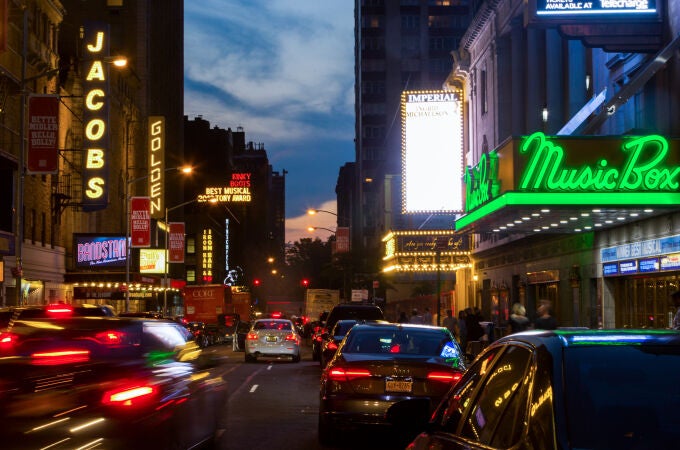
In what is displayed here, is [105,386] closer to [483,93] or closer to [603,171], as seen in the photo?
[603,171]

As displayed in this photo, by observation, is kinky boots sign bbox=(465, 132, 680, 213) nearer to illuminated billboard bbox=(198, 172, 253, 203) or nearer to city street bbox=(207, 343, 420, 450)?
city street bbox=(207, 343, 420, 450)

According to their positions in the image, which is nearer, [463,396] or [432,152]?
[463,396]

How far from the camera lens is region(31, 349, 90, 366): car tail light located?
27.2 feet

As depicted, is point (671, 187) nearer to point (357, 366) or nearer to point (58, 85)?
point (357, 366)

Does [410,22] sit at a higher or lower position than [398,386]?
higher

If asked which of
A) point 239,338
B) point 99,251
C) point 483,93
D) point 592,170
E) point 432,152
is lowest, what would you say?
point 239,338

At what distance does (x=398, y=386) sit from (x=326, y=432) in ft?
3.89

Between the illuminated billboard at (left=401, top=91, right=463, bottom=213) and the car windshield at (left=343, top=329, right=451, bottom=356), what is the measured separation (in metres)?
30.4

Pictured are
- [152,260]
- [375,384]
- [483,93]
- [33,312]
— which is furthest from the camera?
[152,260]

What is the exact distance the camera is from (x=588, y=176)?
2297 cm

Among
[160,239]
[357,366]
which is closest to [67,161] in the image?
[160,239]

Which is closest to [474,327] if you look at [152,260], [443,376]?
[443,376]

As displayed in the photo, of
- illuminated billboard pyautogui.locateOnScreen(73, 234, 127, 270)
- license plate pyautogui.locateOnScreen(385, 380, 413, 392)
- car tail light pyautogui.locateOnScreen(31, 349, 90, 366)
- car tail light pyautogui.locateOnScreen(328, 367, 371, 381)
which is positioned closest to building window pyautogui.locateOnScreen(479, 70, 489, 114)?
illuminated billboard pyautogui.locateOnScreen(73, 234, 127, 270)

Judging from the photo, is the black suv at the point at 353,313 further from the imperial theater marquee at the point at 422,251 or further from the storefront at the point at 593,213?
the imperial theater marquee at the point at 422,251
